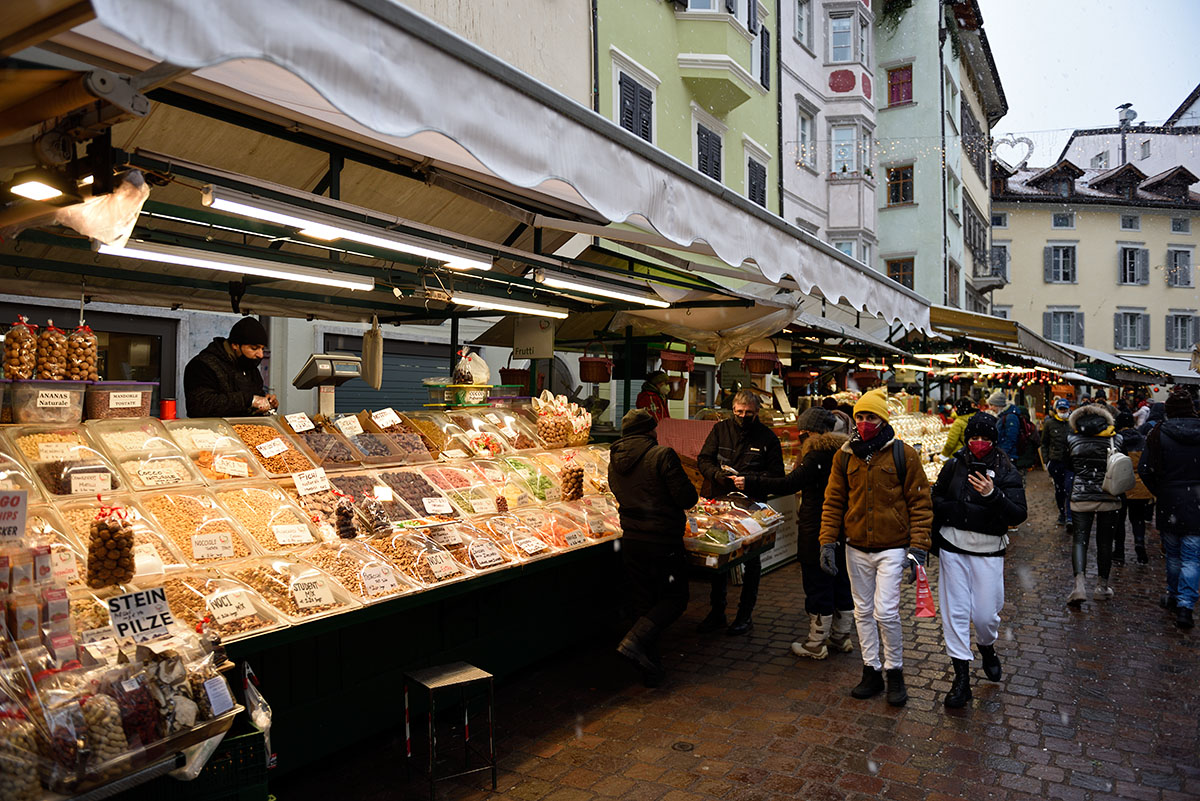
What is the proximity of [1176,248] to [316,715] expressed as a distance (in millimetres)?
52641

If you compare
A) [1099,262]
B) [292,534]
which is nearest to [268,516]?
[292,534]

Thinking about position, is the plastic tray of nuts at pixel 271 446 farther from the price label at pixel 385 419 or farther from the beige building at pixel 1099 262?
the beige building at pixel 1099 262

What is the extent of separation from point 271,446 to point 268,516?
648mm

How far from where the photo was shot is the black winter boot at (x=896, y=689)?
489 centimetres

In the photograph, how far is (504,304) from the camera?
21.2 feet

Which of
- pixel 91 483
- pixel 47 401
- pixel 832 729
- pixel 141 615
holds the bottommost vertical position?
pixel 832 729

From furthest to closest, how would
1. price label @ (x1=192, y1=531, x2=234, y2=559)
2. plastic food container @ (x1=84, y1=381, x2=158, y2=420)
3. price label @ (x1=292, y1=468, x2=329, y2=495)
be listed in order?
1. price label @ (x1=292, y1=468, x2=329, y2=495)
2. plastic food container @ (x1=84, y1=381, x2=158, y2=420)
3. price label @ (x1=192, y1=531, x2=234, y2=559)

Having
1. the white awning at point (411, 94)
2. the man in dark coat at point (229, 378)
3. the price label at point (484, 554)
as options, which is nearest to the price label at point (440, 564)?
the price label at point (484, 554)

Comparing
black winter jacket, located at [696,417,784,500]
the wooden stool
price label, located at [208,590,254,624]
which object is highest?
black winter jacket, located at [696,417,784,500]

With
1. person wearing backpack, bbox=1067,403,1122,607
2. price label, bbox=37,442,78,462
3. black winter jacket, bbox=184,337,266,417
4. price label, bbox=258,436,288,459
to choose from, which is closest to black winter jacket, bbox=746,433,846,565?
person wearing backpack, bbox=1067,403,1122,607

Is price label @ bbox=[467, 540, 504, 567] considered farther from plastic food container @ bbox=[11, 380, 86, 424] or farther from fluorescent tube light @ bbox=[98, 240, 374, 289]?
plastic food container @ bbox=[11, 380, 86, 424]

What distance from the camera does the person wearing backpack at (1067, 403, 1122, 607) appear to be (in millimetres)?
7484

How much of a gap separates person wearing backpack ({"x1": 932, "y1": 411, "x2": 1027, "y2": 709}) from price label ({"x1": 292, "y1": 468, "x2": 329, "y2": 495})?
3.98 m

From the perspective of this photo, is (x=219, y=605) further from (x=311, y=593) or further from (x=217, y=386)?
(x=217, y=386)
